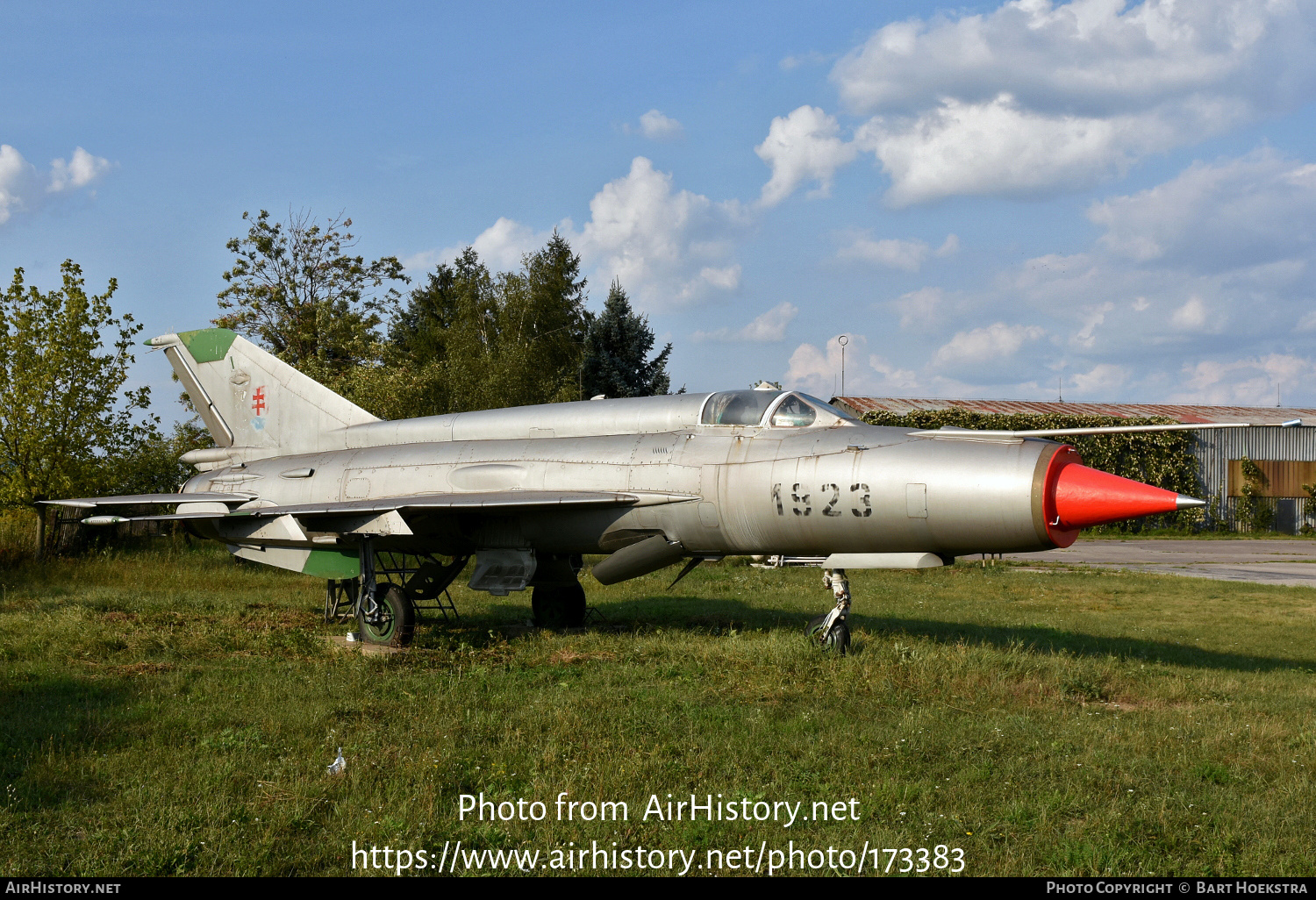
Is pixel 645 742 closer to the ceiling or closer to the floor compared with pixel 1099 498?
closer to the floor

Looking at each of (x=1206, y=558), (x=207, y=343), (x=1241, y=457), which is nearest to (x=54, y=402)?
(x=207, y=343)

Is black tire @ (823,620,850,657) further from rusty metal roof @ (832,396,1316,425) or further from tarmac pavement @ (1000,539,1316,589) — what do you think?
rusty metal roof @ (832,396,1316,425)

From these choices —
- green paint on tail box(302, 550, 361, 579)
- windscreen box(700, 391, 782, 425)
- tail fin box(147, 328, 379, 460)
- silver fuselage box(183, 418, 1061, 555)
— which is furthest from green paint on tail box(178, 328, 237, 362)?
windscreen box(700, 391, 782, 425)

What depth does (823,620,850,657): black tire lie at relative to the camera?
1004 cm

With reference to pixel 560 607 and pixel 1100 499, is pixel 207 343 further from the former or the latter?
pixel 1100 499

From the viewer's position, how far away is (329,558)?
12.9 metres

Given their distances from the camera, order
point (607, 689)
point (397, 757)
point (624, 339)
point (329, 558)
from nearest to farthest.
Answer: point (397, 757) → point (607, 689) → point (329, 558) → point (624, 339)

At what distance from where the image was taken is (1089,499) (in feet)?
26.1

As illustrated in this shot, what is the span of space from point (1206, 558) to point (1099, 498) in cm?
2424

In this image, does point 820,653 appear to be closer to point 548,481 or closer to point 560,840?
point 548,481

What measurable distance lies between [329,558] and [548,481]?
382 cm

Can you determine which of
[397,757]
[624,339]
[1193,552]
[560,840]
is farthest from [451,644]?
[624,339]

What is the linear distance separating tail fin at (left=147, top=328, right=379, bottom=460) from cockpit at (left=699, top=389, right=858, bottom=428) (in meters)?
6.18

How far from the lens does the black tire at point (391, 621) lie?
11406 mm
